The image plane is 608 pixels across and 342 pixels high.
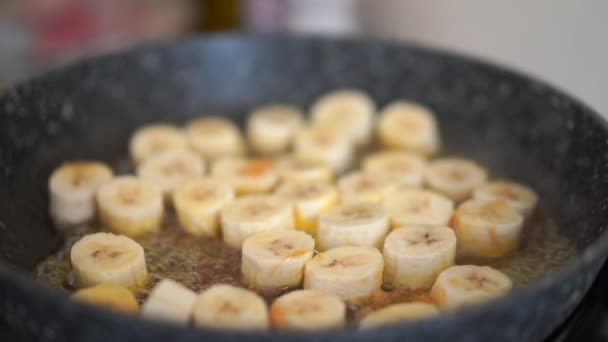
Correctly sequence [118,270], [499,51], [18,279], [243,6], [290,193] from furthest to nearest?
1. [243,6]
2. [499,51]
3. [290,193]
4. [118,270]
5. [18,279]

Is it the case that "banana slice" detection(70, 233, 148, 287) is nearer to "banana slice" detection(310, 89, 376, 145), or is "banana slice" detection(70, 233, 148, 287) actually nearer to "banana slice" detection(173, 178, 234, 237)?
"banana slice" detection(173, 178, 234, 237)

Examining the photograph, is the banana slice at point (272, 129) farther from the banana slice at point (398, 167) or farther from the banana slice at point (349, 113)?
the banana slice at point (398, 167)

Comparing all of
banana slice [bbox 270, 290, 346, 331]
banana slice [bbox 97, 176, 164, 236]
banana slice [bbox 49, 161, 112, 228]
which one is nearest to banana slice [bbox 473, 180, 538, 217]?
banana slice [bbox 270, 290, 346, 331]

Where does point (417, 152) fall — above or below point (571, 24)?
below

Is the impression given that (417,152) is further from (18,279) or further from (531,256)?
(18,279)

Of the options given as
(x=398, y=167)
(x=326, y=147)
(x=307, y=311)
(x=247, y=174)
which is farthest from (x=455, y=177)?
(x=307, y=311)

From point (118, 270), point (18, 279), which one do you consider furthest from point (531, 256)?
point (18, 279)
